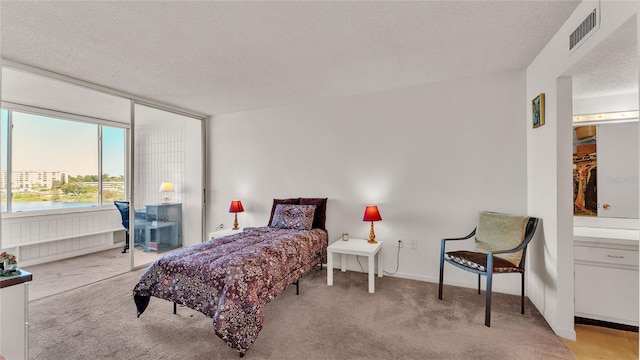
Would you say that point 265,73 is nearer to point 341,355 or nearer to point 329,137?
point 329,137

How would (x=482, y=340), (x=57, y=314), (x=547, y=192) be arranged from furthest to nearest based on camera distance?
(x=57, y=314)
(x=547, y=192)
(x=482, y=340)

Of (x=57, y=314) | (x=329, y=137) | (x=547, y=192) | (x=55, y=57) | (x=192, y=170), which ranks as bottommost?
(x=57, y=314)

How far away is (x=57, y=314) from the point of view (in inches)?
100

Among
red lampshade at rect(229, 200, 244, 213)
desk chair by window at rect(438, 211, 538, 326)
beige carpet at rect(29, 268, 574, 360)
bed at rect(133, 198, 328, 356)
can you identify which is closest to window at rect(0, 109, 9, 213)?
beige carpet at rect(29, 268, 574, 360)

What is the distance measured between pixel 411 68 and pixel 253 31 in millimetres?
1761

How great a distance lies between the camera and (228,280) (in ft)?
6.70

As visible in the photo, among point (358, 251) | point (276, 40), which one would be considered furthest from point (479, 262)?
point (276, 40)

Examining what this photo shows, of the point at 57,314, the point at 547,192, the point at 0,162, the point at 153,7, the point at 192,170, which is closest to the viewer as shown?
the point at 153,7

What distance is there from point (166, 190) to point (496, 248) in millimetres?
4976

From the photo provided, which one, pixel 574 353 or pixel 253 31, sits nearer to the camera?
pixel 574 353

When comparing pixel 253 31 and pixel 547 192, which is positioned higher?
pixel 253 31

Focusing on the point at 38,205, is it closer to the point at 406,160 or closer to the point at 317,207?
the point at 317,207

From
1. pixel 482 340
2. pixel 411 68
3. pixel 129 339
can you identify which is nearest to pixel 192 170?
pixel 129 339

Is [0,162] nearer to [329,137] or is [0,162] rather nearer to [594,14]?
[329,137]
